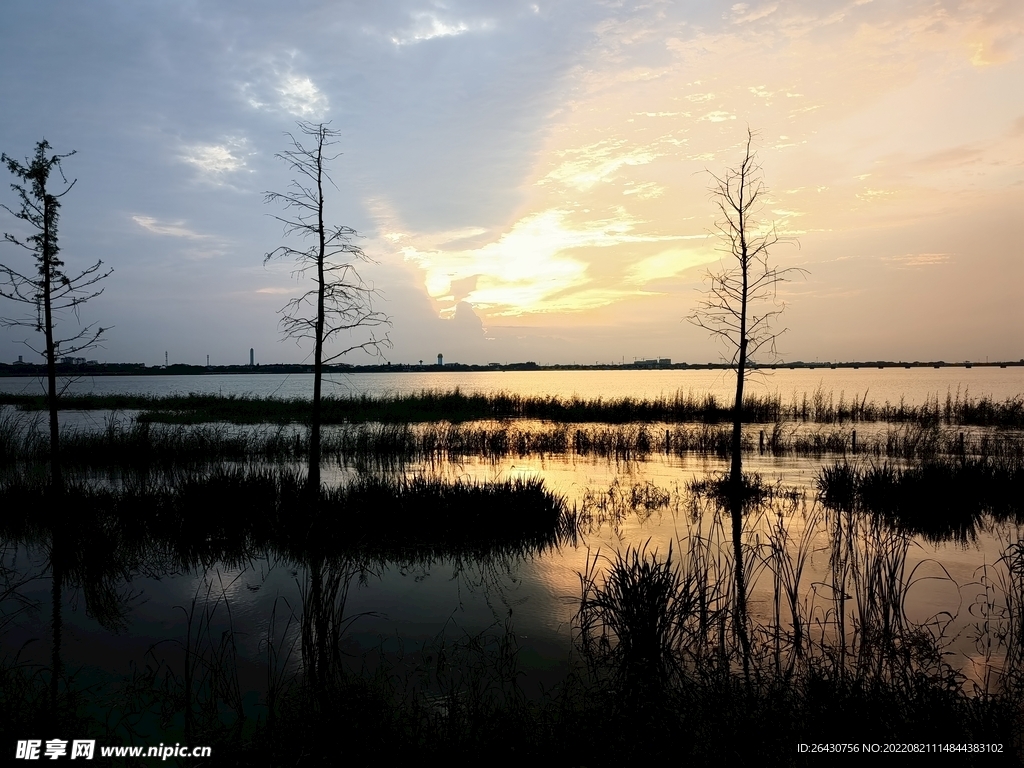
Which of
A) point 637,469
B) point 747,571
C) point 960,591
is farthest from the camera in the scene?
point 637,469

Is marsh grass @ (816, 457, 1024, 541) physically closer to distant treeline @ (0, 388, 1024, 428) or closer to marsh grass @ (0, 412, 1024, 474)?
marsh grass @ (0, 412, 1024, 474)

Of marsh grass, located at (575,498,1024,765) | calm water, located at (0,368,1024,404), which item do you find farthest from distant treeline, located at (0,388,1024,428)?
marsh grass, located at (575,498,1024,765)

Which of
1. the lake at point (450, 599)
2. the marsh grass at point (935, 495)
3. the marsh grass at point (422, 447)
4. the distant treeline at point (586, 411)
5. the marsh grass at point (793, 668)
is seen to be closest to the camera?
the marsh grass at point (793, 668)

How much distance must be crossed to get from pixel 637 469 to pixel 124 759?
1826 centimetres

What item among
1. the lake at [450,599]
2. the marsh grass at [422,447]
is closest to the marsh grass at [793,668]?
the lake at [450,599]

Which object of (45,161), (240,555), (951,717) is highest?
(45,161)

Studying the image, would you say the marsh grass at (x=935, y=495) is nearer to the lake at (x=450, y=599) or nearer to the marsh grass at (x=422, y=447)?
the lake at (x=450, y=599)

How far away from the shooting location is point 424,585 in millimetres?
9398

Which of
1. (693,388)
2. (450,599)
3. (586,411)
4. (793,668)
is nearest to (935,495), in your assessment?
(793,668)

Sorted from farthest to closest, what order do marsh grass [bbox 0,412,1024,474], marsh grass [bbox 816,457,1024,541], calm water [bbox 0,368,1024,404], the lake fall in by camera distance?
calm water [bbox 0,368,1024,404]
marsh grass [bbox 0,412,1024,474]
marsh grass [bbox 816,457,1024,541]
the lake

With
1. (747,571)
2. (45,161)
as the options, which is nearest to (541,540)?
(747,571)

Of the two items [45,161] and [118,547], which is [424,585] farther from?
[45,161]

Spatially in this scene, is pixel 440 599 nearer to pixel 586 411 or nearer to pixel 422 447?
pixel 422 447

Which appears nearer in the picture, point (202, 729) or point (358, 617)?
point (202, 729)
